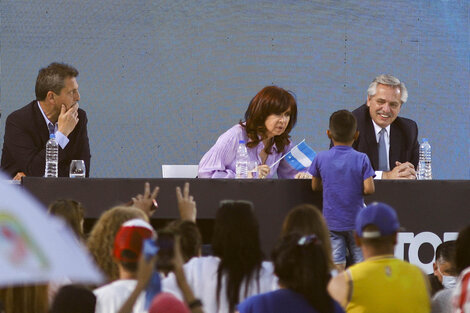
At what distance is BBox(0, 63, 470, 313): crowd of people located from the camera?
178 cm

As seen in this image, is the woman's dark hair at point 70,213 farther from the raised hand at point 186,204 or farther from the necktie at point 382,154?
the necktie at point 382,154

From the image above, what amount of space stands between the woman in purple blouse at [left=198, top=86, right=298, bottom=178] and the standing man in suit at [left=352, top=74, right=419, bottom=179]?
0.68 m

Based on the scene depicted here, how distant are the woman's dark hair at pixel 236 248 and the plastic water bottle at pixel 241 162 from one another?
2.17 metres

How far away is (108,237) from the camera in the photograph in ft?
8.66

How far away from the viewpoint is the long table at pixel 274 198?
4.66 m

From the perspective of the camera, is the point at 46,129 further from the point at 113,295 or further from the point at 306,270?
the point at 306,270

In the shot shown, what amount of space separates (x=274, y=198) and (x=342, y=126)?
605mm

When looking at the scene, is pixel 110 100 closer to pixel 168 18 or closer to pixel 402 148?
pixel 168 18

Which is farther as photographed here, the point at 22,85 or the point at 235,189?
the point at 22,85

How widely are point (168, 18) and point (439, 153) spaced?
311cm

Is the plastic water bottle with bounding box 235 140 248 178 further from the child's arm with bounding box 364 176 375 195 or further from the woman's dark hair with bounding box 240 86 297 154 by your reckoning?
the child's arm with bounding box 364 176 375 195

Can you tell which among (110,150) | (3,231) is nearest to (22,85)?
(110,150)

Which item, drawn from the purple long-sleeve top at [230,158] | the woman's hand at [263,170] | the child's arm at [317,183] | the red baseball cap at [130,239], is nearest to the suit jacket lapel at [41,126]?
the purple long-sleeve top at [230,158]

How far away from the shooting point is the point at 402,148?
546cm
